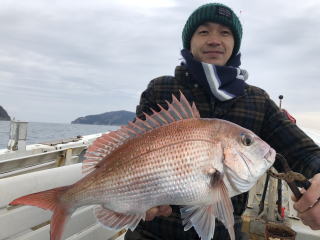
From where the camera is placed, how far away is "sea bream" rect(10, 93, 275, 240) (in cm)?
190

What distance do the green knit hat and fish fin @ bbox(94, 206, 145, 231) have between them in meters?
1.96

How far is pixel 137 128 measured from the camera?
7.17 feet

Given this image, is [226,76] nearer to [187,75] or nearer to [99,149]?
[187,75]

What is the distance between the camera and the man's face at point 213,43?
2.96m

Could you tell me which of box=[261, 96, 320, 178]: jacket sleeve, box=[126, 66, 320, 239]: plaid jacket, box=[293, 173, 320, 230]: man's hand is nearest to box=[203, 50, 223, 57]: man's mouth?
box=[126, 66, 320, 239]: plaid jacket

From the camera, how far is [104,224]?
2098mm

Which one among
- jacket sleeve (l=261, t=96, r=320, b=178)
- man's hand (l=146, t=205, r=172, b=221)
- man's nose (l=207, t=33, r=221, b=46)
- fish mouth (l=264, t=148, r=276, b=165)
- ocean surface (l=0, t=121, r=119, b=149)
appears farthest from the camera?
ocean surface (l=0, t=121, r=119, b=149)

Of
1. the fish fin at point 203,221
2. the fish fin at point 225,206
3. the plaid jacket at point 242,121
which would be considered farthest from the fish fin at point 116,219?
the plaid jacket at point 242,121

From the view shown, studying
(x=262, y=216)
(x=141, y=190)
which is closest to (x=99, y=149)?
(x=141, y=190)

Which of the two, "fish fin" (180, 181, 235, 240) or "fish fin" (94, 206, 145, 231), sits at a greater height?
"fish fin" (180, 181, 235, 240)

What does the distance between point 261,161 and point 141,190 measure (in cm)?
80

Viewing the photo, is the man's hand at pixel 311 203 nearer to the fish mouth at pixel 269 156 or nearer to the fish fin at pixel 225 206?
the fish mouth at pixel 269 156

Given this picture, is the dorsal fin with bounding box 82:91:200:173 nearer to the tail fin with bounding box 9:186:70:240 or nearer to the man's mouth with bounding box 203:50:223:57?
the tail fin with bounding box 9:186:70:240

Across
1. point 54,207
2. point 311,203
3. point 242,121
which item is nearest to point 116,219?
point 54,207
